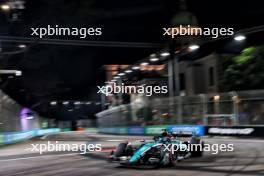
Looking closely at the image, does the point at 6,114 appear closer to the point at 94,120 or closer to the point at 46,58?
the point at 46,58

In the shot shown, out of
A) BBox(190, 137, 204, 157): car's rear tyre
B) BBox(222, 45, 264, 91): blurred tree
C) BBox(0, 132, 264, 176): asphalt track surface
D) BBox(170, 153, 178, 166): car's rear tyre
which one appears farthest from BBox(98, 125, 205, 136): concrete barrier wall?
BBox(170, 153, 178, 166): car's rear tyre

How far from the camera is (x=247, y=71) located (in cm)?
4128

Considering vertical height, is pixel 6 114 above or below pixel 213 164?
above

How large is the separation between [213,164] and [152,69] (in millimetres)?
26371

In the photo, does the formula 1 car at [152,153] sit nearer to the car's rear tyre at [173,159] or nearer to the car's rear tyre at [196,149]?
the car's rear tyre at [173,159]

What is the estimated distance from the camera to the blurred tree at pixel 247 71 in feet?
132

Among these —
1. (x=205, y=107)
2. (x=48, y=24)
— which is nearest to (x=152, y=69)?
(x=205, y=107)

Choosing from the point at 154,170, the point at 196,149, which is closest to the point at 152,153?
the point at 154,170

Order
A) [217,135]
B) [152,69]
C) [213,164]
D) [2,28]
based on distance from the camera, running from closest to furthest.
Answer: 1. [213,164]
2. [2,28]
3. [217,135]
4. [152,69]

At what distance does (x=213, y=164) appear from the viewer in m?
13.3

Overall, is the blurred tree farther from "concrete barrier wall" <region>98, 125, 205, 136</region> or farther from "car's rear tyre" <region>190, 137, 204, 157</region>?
"car's rear tyre" <region>190, 137, 204, 157</region>

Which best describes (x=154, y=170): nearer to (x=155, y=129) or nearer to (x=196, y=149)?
(x=196, y=149)

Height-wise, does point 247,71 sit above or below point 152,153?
above

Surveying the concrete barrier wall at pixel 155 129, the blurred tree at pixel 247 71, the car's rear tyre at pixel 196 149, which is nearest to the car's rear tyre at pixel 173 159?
the car's rear tyre at pixel 196 149
